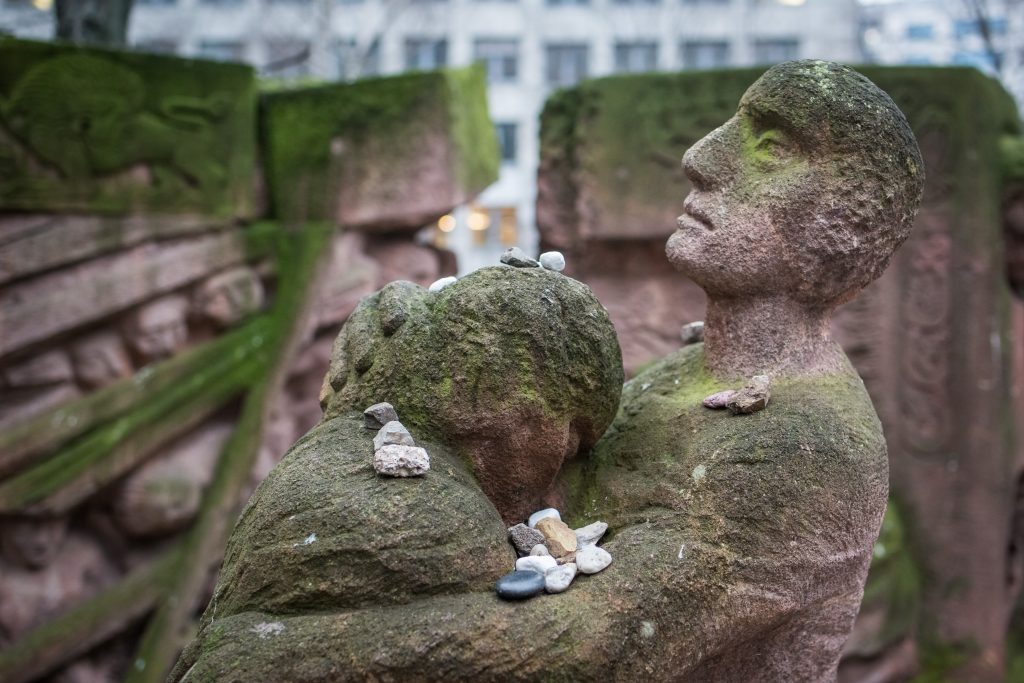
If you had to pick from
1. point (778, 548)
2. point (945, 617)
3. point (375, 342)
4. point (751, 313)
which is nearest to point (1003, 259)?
point (945, 617)

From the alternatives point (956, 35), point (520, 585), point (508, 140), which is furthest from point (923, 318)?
point (508, 140)

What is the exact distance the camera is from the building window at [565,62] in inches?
597

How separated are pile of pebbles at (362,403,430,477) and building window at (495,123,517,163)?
15.1 metres

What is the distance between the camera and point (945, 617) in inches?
162

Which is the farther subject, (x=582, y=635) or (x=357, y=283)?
(x=357, y=283)

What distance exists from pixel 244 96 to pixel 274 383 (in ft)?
4.98

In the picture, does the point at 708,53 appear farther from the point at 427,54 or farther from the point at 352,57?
the point at 352,57

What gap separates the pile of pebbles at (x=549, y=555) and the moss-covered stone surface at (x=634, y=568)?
0.07 feet

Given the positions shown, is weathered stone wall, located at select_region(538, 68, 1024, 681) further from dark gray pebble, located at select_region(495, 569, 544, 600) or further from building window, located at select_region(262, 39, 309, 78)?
building window, located at select_region(262, 39, 309, 78)

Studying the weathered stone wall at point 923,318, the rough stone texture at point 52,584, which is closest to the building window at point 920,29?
the weathered stone wall at point 923,318

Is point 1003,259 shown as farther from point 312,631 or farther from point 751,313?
point 312,631

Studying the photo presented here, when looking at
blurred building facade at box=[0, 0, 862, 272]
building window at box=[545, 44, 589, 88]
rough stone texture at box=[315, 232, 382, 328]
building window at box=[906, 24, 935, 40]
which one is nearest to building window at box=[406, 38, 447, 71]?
blurred building facade at box=[0, 0, 862, 272]

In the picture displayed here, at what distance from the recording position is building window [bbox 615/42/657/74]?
13.8 metres

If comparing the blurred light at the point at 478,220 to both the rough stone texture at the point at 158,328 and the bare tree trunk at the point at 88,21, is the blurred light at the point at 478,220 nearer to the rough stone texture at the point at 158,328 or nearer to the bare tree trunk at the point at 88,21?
the bare tree trunk at the point at 88,21
